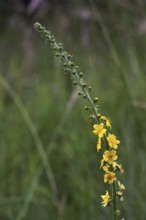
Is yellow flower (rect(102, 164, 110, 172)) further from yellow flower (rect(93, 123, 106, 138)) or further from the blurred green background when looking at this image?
the blurred green background

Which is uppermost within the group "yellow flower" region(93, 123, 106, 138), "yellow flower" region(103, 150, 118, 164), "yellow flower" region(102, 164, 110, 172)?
"yellow flower" region(93, 123, 106, 138)

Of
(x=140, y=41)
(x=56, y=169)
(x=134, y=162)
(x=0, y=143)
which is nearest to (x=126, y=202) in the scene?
(x=134, y=162)

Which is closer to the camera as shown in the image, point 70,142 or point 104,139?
point 104,139

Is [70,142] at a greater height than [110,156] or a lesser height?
greater

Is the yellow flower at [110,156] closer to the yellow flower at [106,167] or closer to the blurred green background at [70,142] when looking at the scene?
the yellow flower at [106,167]

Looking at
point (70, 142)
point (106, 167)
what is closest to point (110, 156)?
point (106, 167)

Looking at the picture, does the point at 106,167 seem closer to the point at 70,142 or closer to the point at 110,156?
the point at 110,156

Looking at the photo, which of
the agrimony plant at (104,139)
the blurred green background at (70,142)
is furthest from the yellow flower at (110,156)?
the blurred green background at (70,142)

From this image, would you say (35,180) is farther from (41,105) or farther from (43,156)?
(41,105)

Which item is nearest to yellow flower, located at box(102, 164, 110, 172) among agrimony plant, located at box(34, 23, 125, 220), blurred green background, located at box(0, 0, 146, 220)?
agrimony plant, located at box(34, 23, 125, 220)
